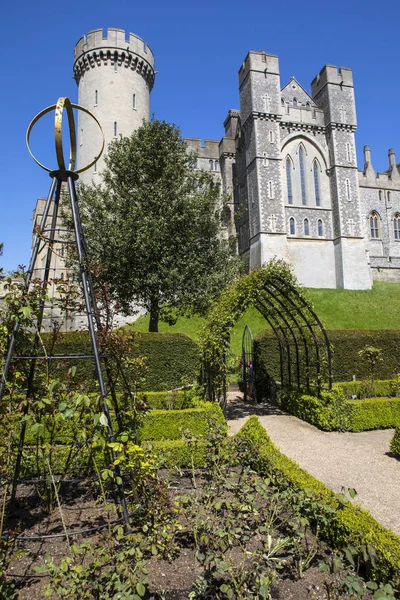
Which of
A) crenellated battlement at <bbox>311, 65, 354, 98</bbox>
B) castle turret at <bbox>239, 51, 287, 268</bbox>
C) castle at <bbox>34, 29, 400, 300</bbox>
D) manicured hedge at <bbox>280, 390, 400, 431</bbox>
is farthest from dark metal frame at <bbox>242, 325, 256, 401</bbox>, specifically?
crenellated battlement at <bbox>311, 65, 354, 98</bbox>

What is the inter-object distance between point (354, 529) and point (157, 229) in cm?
1199

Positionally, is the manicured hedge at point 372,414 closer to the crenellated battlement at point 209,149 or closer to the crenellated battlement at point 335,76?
the crenellated battlement at point 335,76

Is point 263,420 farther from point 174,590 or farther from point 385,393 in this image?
point 174,590

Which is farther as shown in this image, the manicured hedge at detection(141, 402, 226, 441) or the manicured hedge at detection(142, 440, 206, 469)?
the manicured hedge at detection(141, 402, 226, 441)

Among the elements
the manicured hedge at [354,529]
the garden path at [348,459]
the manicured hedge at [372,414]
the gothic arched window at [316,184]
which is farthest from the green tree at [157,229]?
the gothic arched window at [316,184]

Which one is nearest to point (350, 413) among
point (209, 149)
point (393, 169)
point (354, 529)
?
point (354, 529)

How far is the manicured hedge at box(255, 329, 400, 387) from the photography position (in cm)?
1234

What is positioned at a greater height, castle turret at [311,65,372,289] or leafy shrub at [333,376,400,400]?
castle turret at [311,65,372,289]

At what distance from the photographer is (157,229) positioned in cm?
1394

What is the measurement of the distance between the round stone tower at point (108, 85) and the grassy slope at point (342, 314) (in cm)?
1058

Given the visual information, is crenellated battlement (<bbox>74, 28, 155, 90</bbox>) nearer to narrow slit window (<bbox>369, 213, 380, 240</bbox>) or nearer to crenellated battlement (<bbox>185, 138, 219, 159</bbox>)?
crenellated battlement (<bbox>185, 138, 219, 159</bbox>)

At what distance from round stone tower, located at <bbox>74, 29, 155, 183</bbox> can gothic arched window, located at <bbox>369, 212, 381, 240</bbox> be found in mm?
24411

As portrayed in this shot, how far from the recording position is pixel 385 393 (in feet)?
34.2

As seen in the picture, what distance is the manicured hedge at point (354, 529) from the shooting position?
2.82 meters
